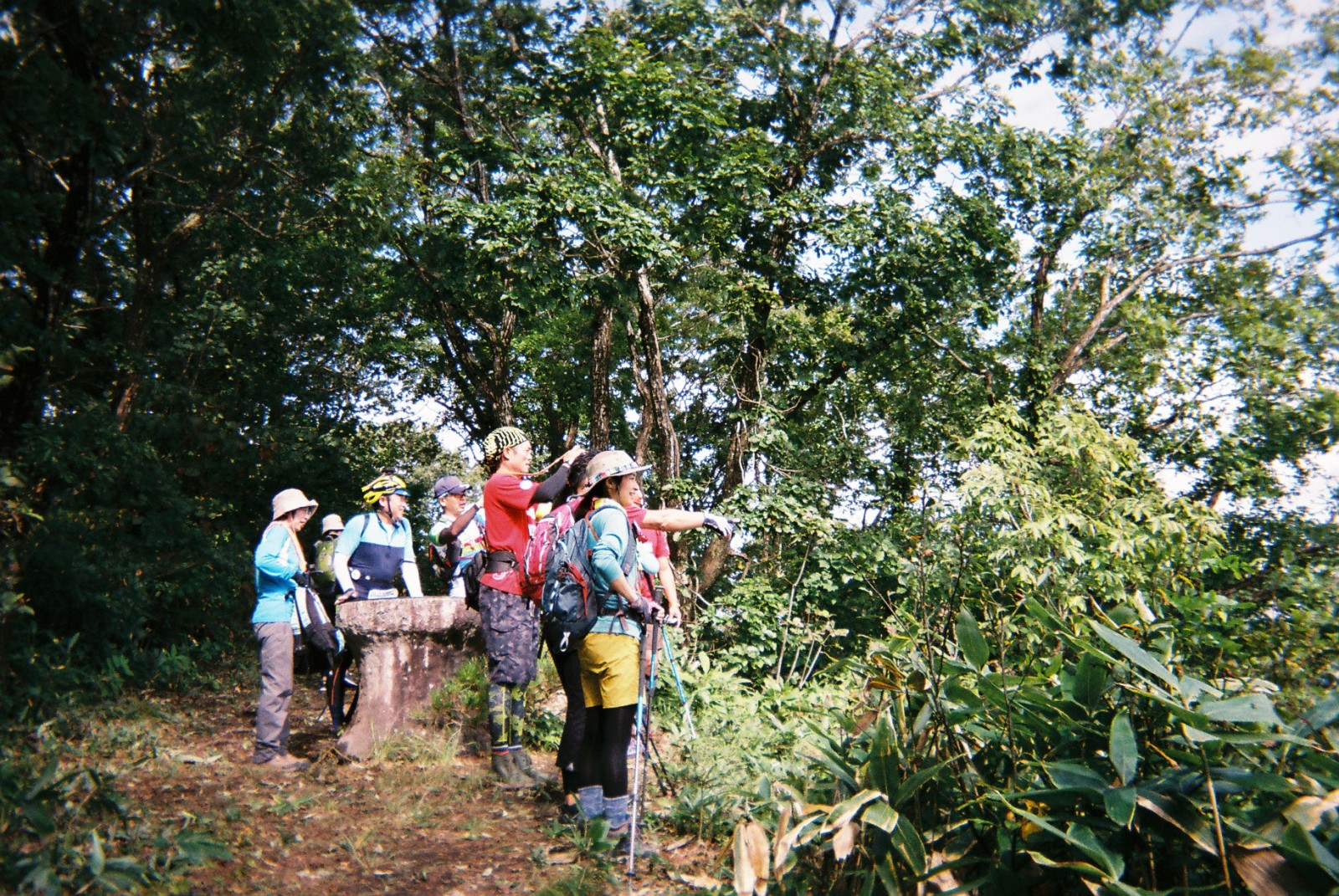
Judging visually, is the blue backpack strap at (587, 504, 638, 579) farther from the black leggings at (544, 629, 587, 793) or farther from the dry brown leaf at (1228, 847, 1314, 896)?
the dry brown leaf at (1228, 847, 1314, 896)

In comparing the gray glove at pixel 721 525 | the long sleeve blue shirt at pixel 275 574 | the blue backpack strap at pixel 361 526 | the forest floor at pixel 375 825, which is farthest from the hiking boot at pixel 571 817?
the blue backpack strap at pixel 361 526

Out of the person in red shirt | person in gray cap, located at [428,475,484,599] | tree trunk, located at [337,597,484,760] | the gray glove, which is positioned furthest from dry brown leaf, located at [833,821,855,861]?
person in gray cap, located at [428,475,484,599]

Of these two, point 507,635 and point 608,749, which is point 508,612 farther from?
point 608,749

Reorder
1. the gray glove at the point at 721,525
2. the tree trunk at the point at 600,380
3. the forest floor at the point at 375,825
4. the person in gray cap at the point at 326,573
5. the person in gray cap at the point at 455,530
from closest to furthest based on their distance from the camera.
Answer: the forest floor at the point at 375,825 → the gray glove at the point at 721,525 → the person in gray cap at the point at 455,530 → the person in gray cap at the point at 326,573 → the tree trunk at the point at 600,380

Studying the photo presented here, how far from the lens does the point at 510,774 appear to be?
5465mm

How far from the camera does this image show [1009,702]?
2883mm

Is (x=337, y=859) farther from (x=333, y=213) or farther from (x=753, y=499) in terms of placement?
(x=333, y=213)

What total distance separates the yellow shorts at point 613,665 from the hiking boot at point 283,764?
241 centimetres

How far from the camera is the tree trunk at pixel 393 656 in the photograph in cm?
604

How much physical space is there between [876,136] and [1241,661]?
9974 millimetres

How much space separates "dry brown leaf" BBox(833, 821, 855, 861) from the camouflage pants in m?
2.87

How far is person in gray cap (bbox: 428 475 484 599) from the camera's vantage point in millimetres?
6684

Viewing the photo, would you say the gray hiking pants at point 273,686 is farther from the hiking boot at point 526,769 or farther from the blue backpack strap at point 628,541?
the blue backpack strap at point 628,541

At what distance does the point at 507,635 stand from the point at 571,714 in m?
0.86
